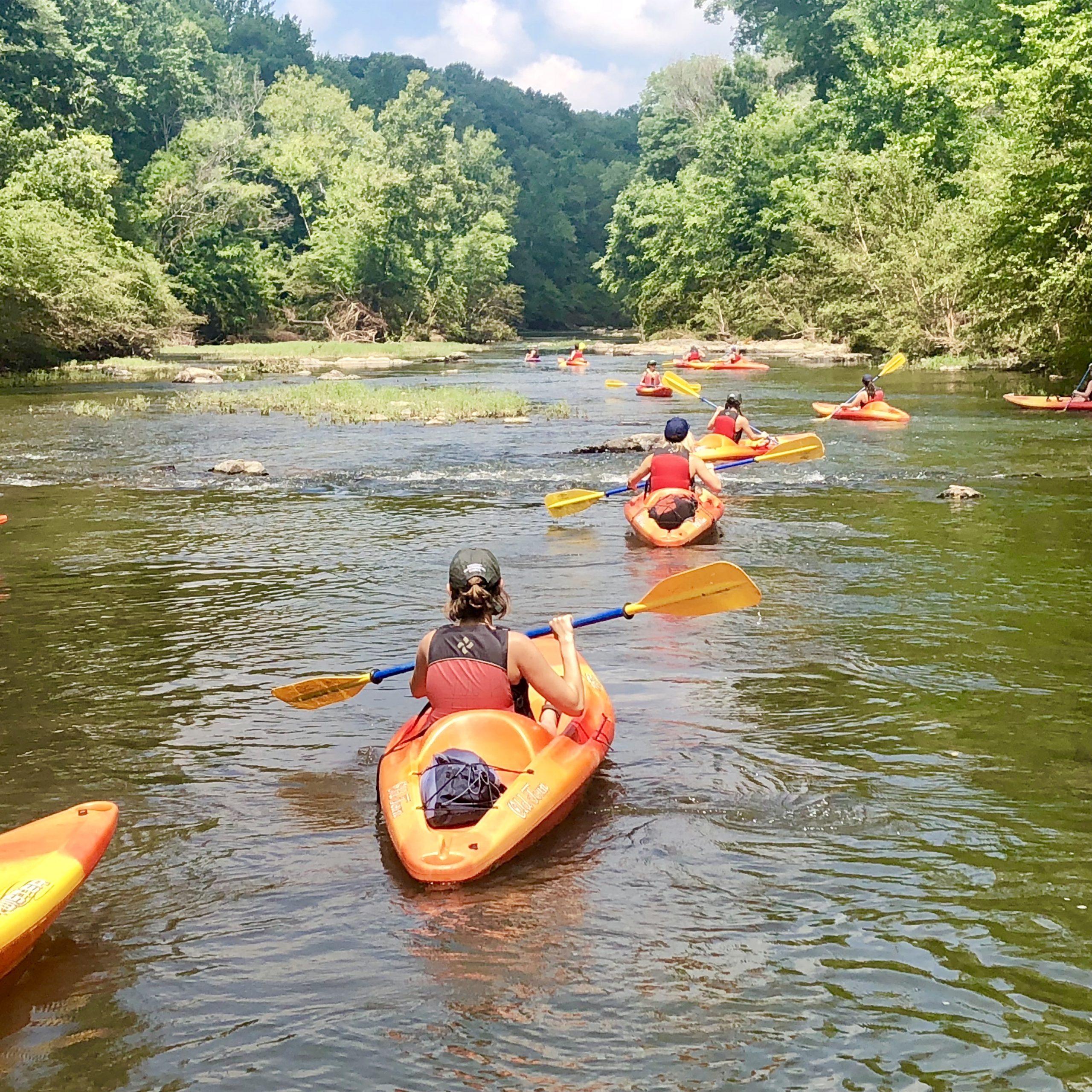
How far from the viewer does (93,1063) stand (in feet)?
10.8

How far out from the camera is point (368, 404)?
21031mm

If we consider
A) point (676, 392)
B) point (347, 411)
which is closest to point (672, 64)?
point (676, 392)

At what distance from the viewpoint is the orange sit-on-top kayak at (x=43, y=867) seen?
11.5 ft

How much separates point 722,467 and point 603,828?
753 cm

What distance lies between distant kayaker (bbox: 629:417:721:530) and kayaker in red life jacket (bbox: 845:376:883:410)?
8691 millimetres

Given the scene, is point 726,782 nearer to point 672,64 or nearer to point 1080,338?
point 1080,338

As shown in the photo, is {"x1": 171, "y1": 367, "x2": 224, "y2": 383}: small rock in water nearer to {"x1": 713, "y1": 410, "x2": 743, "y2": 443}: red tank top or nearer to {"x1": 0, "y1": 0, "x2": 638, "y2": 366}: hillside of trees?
{"x1": 0, "y1": 0, "x2": 638, "y2": 366}: hillside of trees

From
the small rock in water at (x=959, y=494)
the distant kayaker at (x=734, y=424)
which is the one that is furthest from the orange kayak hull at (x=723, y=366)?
the small rock in water at (x=959, y=494)

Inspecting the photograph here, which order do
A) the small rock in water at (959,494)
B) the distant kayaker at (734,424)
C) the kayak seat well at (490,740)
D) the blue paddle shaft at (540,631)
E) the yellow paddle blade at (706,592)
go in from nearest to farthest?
1. the kayak seat well at (490,740)
2. the blue paddle shaft at (540,631)
3. the yellow paddle blade at (706,592)
4. the small rock in water at (959,494)
5. the distant kayaker at (734,424)

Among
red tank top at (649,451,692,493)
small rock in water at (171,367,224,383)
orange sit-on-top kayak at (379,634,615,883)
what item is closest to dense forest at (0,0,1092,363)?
small rock in water at (171,367,224,383)

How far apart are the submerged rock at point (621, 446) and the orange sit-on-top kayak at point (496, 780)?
10.8 metres

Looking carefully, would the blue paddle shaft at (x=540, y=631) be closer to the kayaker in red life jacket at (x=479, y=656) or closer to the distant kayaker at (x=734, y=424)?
the kayaker in red life jacket at (x=479, y=656)

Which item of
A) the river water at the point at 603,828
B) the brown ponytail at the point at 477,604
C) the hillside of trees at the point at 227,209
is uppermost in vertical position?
the hillside of trees at the point at 227,209

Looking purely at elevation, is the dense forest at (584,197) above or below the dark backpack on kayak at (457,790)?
above
